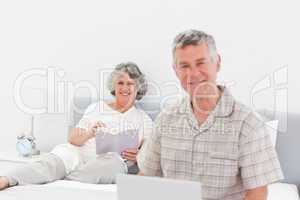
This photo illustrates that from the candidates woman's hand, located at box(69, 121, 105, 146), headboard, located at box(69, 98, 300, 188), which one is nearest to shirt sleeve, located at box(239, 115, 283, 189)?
headboard, located at box(69, 98, 300, 188)

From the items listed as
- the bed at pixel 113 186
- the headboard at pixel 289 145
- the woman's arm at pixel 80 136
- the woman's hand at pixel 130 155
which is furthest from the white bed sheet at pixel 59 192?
the headboard at pixel 289 145

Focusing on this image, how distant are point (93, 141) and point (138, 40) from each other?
28.4 inches

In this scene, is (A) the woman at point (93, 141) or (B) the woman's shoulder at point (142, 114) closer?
(A) the woman at point (93, 141)

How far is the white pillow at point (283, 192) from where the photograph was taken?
7.12 feet

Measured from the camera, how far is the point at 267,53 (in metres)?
2.62

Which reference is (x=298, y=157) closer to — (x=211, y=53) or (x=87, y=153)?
(x=87, y=153)

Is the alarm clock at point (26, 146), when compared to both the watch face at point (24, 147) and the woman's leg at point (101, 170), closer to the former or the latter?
the watch face at point (24, 147)

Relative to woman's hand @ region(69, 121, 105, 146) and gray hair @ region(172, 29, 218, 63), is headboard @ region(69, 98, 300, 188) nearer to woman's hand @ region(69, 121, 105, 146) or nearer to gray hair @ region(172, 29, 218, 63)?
woman's hand @ region(69, 121, 105, 146)

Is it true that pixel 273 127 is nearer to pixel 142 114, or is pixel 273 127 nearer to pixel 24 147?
pixel 142 114

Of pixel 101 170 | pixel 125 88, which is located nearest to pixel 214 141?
pixel 101 170

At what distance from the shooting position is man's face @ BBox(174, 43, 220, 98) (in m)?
1.35

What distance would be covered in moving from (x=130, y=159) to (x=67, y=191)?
0.57 meters

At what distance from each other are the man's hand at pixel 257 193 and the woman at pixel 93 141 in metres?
1.06

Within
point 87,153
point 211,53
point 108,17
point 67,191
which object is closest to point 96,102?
point 87,153
